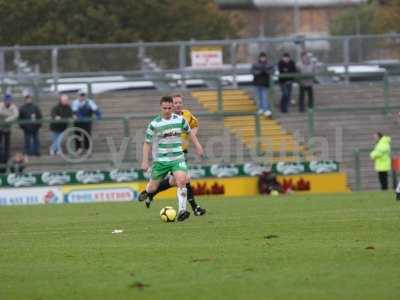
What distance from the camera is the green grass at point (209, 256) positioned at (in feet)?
33.8

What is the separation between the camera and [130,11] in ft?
134

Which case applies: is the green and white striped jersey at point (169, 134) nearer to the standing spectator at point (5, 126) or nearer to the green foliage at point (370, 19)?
the standing spectator at point (5, 126)

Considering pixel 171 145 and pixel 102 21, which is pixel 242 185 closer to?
pixel 102 21

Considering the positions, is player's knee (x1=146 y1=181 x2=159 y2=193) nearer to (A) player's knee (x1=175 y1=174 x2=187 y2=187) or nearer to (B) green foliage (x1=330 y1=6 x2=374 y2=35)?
(A) player's knee (x1=175 y1=174 x2=187 y2=187)

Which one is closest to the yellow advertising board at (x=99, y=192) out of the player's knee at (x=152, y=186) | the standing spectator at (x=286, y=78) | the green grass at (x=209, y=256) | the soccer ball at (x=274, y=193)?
the soccer ball at (x=274, y=193)

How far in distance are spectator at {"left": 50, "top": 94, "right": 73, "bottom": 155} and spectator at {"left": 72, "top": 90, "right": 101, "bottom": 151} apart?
0.28 metres

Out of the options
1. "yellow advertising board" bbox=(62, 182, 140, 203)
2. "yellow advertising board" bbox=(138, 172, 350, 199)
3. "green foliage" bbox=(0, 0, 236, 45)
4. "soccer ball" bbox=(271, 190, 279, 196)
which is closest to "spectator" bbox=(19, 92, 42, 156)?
"yellow advertising board" bbox=(62, 182, 140, 203)

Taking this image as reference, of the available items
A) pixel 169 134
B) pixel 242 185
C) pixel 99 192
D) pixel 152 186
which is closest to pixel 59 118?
pixel 99 192

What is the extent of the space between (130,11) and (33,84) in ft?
29.9

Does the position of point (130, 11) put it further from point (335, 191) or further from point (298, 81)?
point (335, 191)

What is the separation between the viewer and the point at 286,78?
111 feet

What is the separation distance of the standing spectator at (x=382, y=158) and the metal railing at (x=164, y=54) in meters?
5.33

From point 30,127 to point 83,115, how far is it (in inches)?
57.5

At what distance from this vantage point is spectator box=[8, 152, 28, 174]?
2989 centimetres
